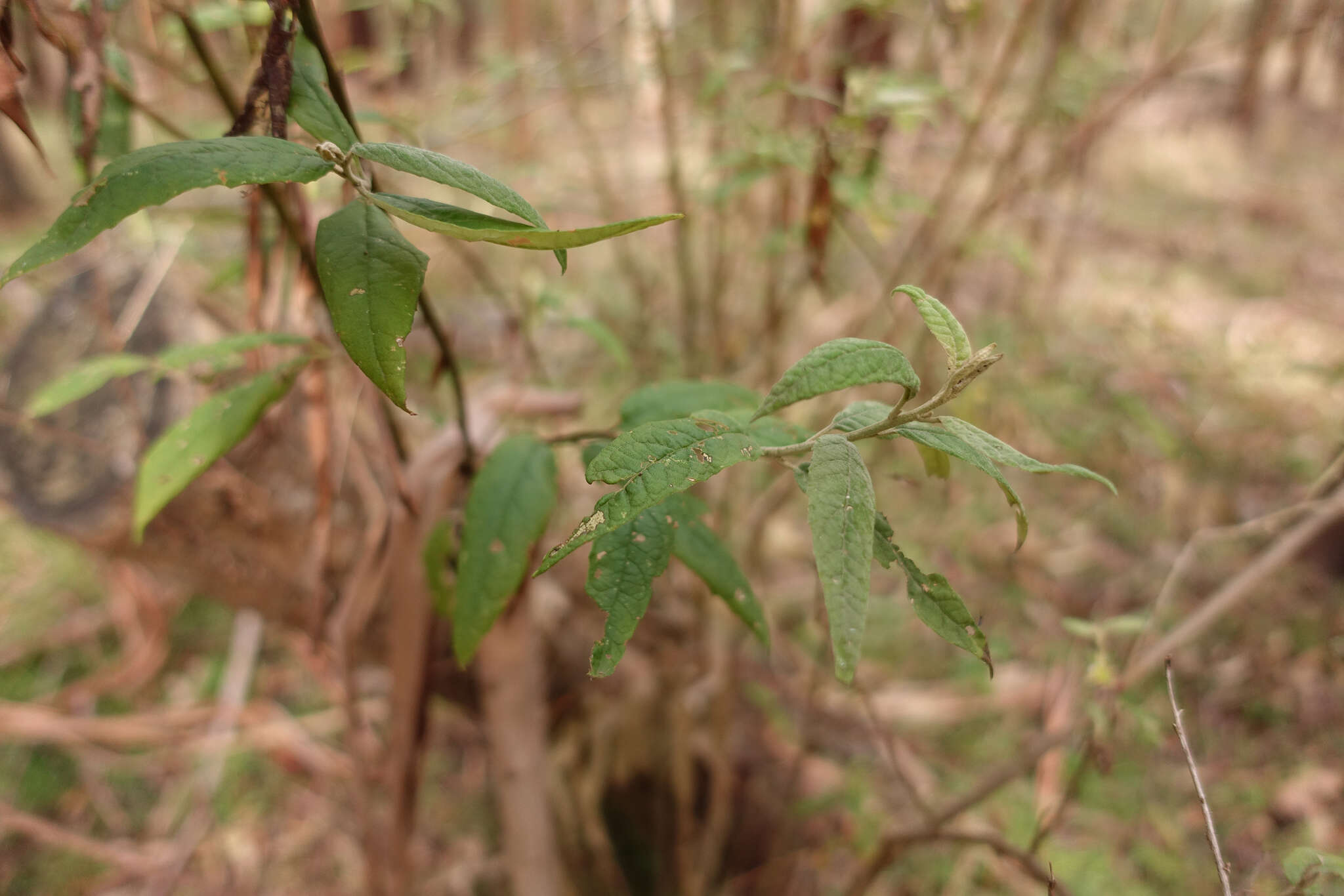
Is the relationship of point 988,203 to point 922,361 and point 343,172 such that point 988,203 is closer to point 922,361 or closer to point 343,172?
point 922,361

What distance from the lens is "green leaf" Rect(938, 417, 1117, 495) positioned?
457mm

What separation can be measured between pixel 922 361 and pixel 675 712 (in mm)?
869

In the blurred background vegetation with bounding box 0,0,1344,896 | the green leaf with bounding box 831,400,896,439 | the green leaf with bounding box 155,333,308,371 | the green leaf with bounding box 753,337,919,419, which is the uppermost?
the green leaf with bounding box 753,337,919,419

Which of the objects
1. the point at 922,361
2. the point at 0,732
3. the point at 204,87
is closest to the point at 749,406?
the point at 922,361

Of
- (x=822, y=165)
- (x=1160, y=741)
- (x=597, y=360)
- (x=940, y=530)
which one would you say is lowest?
(x=940, y=530)

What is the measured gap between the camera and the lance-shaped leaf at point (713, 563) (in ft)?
2.09

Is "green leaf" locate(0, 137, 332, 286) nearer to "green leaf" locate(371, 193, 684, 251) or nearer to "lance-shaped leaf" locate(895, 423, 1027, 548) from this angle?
"green leaf" locate(371, 193, 684, 251)

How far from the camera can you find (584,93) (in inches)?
77.0

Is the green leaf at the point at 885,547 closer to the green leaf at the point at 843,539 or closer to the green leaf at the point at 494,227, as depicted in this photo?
the green leaf at the point at 843,539

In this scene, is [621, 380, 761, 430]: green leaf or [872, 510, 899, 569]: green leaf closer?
[872, 510, 899, 569]: green leaf

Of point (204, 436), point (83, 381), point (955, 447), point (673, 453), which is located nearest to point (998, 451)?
point (955, 447)

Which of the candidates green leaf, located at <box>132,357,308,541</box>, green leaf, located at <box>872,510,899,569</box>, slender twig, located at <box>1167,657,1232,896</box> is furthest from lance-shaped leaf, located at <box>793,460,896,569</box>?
green leaf, located at <box>132,357,308,541</box>

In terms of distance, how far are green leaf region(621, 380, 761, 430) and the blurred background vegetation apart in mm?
210

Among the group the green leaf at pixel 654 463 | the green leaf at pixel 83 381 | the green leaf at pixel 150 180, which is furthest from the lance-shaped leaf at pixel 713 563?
the green leaf at pixel 83 381
